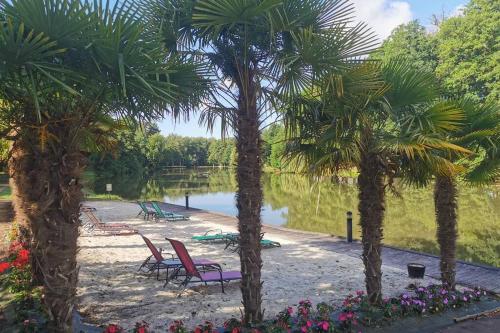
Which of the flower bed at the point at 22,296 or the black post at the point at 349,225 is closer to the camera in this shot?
the flower bed at the point at 22,296

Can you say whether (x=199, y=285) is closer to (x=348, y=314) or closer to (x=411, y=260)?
(x=348, y=314)

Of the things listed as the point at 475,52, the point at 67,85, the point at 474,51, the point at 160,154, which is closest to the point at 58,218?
the point at 67,85

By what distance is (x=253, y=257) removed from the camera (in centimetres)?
465

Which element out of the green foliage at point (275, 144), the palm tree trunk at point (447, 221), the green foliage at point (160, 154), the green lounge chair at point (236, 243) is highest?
the green foliage at point (160, 154)

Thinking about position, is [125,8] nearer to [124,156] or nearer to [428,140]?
[428,140]

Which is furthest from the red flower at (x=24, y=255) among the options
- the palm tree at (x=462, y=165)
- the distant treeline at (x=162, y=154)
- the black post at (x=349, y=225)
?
the distant treeline at (x=162, y=154)

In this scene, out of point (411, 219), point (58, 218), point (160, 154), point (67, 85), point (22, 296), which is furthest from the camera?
point (160, 154)

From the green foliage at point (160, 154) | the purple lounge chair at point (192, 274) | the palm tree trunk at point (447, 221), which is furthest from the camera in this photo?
the green foliage at point (160, 154)

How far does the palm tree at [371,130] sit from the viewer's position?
4.99 metres

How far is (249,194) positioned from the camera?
4625mm

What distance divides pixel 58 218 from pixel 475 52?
33.0 meters

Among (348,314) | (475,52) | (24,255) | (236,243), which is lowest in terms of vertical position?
(236,243)

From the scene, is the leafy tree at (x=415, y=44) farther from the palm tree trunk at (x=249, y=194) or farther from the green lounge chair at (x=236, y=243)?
the palm tree trunk at (x=249, y=194)

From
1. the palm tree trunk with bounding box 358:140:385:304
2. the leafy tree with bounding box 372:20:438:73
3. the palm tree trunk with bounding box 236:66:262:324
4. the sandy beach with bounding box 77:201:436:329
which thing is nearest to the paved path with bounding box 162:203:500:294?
the sandy beach with bounding box 77:201:436:329
